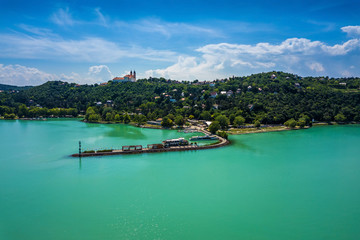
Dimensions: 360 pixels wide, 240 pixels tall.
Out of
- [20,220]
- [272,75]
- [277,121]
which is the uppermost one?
[272,75]

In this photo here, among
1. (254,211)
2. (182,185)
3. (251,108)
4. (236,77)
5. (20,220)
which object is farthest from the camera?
(236,77)

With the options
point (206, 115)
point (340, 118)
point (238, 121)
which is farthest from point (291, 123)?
point (206, 115)

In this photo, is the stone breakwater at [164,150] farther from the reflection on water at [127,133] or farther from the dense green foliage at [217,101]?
the dense green foliage at [217,101]

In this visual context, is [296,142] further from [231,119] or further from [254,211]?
[254,211]

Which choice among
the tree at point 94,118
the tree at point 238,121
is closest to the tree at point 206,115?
the tree at point 238,121

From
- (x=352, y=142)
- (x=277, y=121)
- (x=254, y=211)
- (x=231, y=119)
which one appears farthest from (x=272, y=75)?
(x=254, y=211)

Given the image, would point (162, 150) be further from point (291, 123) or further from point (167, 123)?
point (291, 123)
